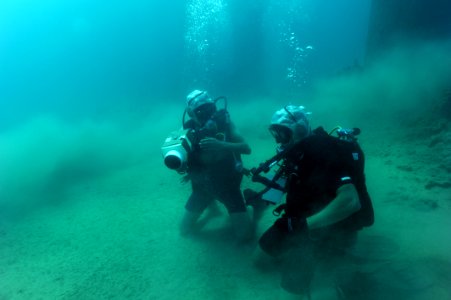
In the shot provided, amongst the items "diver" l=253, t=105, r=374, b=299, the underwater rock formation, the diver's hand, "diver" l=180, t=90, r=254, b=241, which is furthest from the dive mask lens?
the underwater rock formation

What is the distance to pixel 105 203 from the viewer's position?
22.7ft

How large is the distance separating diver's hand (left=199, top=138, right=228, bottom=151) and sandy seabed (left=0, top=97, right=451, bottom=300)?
1534 millimetres

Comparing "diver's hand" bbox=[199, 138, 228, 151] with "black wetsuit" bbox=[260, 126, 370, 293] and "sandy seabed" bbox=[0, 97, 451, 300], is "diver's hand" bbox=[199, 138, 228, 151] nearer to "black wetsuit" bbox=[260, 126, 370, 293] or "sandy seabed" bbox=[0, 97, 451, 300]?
"black wetsuit" bbox=[260, 126, 370, 293]

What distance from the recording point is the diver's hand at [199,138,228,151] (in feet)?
13.2

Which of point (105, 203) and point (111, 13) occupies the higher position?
point (111, 13)

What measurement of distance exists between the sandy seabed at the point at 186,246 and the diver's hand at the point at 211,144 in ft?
5.03

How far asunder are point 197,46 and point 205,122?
53.4 meters

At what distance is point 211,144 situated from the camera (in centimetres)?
403

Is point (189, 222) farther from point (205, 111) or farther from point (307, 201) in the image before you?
point (307, 201)

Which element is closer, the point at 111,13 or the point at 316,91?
the point at 316,91

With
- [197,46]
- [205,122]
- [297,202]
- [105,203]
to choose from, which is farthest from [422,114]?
[197,46]

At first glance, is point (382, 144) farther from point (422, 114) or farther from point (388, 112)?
point (388, 112)

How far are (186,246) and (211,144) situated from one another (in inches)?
68.8

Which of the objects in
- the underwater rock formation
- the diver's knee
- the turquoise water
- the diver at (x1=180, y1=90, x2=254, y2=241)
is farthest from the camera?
the underwater rock formation
